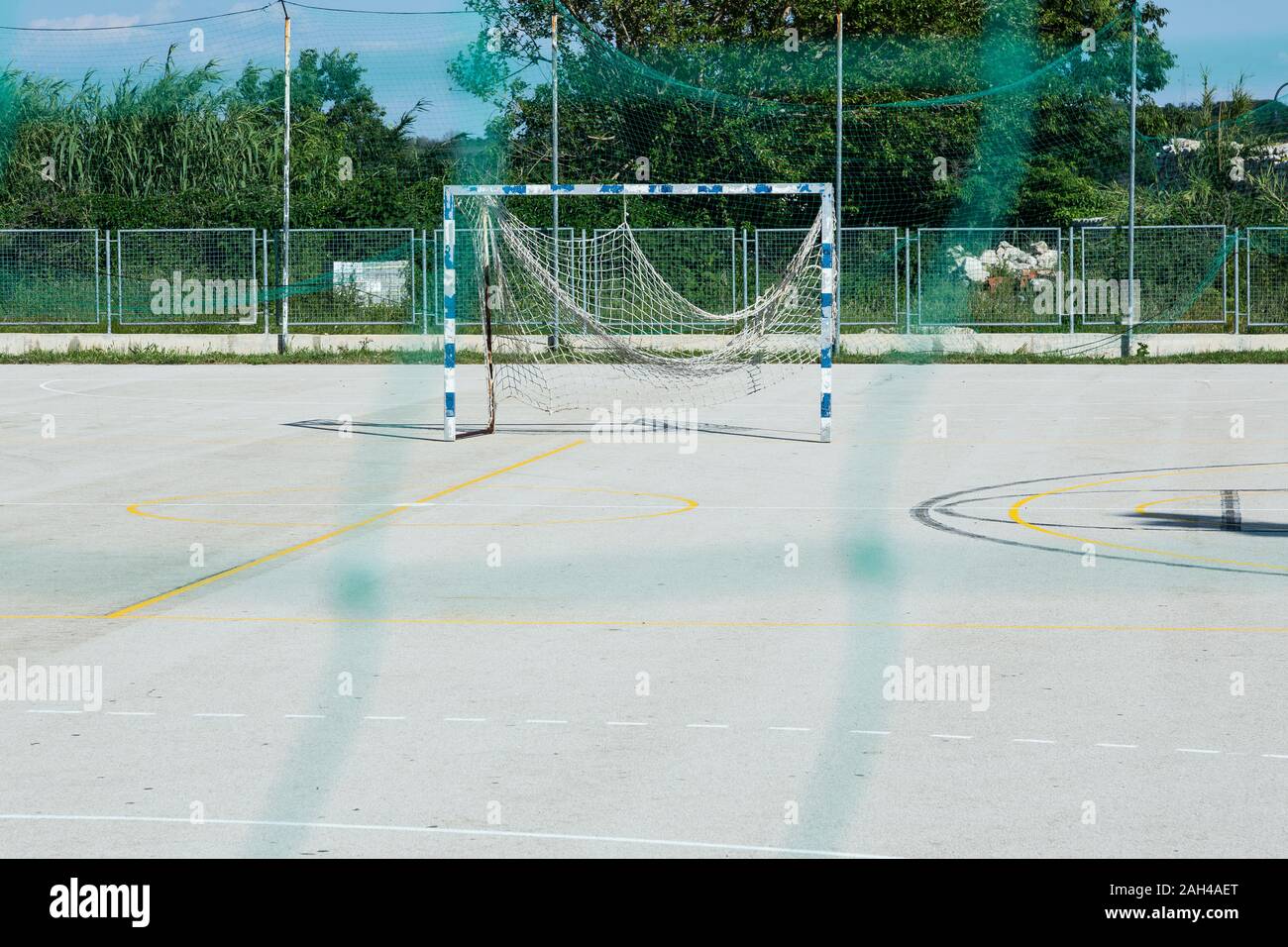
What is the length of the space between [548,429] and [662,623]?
39.3 ft

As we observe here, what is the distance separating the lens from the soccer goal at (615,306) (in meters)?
19.3

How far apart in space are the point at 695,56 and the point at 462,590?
34.6 metres

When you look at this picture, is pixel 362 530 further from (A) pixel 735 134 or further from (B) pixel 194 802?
(A) pixel 735 134

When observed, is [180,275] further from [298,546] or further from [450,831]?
[450,831]

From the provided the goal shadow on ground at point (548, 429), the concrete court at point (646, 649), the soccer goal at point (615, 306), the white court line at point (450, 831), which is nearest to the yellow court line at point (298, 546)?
the concrete court at point (646, 649)

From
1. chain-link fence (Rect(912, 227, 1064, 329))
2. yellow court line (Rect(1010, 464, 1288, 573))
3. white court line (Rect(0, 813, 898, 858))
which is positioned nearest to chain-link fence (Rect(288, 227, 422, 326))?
chain-link fence (Rect(912, 227, 1064, 329))

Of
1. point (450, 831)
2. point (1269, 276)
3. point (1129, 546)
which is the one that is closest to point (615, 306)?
point (1269, 276)

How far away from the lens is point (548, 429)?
20.8 meters

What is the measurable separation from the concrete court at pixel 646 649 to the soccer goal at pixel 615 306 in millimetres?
2931

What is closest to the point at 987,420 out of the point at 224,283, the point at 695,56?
the point at 224,283

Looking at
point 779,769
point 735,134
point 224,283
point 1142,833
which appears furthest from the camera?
point 735,134

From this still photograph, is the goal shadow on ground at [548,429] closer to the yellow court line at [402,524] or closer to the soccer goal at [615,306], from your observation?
the soccer goal at [615,306]

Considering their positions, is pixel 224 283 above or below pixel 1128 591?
above

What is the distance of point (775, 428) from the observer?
2070 centimetres
